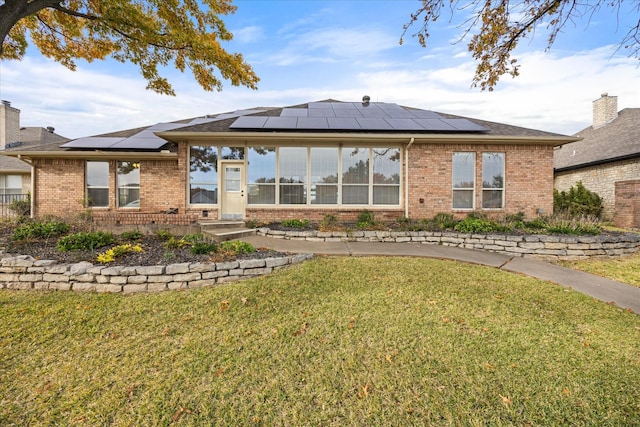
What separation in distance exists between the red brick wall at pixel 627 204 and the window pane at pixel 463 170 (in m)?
7.22

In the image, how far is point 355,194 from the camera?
377 inches

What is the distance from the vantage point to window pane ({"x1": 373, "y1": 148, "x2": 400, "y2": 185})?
954 cm

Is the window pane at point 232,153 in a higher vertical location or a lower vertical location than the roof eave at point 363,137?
lower

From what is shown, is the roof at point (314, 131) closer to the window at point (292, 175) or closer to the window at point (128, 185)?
the window at point (128, 185)

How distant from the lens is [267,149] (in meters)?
9.42

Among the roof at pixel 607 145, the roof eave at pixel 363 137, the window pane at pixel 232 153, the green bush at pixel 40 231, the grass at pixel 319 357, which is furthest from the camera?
the roof at pixel 607 145

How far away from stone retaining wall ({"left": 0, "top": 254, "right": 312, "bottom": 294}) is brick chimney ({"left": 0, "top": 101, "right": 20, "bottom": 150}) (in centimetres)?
1922

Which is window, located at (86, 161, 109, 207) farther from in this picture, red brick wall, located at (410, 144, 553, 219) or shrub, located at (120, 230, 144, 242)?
red brick wall, located at (410, 144, 553, 219)

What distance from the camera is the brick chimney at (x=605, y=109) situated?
1709 cm

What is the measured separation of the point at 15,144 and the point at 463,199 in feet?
78.8

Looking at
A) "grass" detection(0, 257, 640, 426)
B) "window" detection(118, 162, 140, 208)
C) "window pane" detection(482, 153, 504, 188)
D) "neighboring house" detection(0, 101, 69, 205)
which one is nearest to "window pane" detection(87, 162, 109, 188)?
"window" detection(118, 162, 140, 208)

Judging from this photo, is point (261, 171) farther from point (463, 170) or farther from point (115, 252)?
point (463, 170)

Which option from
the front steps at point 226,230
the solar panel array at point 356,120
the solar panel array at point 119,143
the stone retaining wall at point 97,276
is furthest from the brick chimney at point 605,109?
the solar panel array at point 119,143

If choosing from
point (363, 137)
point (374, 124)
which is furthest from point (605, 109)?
point (363, 137)
